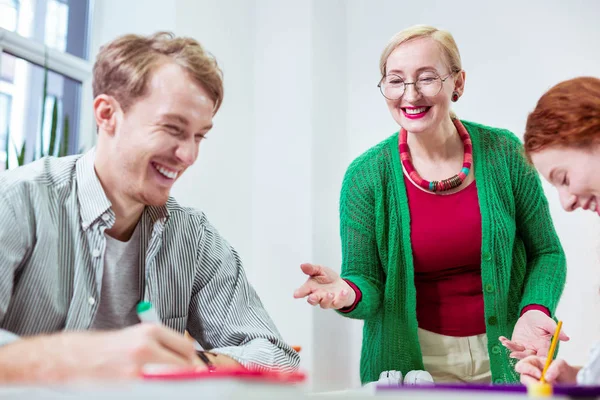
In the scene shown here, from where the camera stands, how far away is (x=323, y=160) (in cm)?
302

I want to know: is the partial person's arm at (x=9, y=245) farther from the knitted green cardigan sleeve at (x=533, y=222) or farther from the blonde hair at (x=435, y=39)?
the knitted green cardigan sleeve at (x=533, y=222)

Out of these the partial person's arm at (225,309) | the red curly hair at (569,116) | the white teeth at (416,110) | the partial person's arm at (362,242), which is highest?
the white teeth at (416,110)

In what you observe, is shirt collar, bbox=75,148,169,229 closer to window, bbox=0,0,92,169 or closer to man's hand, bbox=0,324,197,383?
man's hand, bbox=0,324,197,383

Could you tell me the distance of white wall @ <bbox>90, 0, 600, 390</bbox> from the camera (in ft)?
8.77

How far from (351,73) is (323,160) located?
514 millimetres

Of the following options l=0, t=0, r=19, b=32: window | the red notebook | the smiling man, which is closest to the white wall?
l=0, t=0, r=19, b=32: window

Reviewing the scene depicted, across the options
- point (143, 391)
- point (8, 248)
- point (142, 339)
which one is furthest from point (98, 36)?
point (143, 391)

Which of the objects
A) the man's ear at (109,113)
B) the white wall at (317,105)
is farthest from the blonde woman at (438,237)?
the white wall at (317,105)

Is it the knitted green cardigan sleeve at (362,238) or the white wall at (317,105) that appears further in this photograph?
the white wall at (317,105)

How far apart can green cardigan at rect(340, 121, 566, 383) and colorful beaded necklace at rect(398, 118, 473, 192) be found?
0.8 inches

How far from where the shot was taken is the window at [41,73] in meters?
2.32

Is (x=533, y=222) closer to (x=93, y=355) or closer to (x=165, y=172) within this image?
(x=165, y=172)

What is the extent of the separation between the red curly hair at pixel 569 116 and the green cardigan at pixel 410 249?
0.45 meters

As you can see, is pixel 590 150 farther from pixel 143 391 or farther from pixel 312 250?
pixel 312 250
